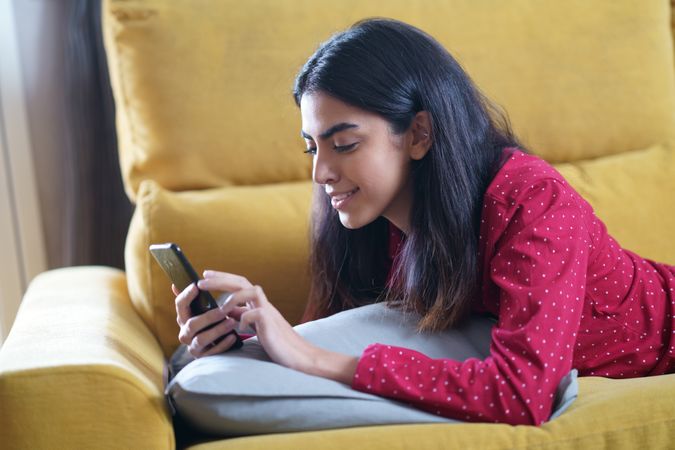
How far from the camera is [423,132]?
127cm

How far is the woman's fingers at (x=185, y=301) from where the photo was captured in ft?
3.91

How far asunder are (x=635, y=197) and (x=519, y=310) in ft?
2.30

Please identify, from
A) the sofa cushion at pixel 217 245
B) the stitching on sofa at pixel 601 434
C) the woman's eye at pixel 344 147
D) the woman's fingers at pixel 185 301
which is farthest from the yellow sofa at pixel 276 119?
the stitching on sofa at pixel 601 434

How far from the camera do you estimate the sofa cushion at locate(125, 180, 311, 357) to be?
1590mm

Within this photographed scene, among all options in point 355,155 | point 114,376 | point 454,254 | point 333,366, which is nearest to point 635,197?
point 454,254

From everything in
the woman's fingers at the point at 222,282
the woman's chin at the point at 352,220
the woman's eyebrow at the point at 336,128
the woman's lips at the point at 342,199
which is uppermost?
the woman's eyebrow at the point at 336,128

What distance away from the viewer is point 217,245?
1.60 metres

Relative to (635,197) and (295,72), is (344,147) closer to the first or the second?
(295,72)

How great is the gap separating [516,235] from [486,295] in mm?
154

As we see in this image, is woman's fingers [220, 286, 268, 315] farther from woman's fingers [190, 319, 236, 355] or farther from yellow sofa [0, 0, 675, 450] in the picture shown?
yellow sofa [0, 0, 675, 450]

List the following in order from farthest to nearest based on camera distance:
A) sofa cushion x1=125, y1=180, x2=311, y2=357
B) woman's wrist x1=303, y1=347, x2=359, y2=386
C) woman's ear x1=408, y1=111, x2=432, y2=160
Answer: sofa cushion x1=125, y1=180, x2=311, y2=357 < woman's ear x1=408, y1=111, x2=432, y2=160 < woman's wrist x1=303, y1=347, x2=359, y2=386

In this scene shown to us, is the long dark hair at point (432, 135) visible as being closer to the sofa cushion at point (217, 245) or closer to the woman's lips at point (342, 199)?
the woman's lips at point (342, 199)

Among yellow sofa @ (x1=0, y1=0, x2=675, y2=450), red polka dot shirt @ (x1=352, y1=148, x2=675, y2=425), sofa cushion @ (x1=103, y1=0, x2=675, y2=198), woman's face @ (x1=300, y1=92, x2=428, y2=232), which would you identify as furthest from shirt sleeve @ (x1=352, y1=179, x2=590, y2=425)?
sofa cushion @ (x1=103, y1=0, x2=675, y2=198)

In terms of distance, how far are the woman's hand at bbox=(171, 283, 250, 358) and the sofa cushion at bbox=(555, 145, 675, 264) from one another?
805mm
